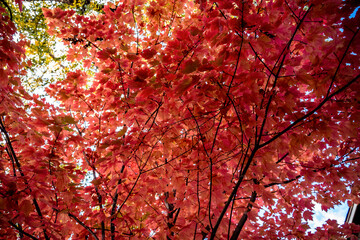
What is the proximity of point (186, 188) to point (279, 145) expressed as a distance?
113 cm

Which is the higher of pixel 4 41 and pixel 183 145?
pixel 183 145

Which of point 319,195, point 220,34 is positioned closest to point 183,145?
point 220,34

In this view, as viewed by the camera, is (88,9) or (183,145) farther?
(88,9)

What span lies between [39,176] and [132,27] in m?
2.49

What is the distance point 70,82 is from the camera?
9.27ft

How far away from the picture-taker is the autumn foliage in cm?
142

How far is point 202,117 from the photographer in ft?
6.23

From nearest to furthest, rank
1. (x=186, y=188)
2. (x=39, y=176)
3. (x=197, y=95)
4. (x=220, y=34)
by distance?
(x=220, y=34)
(x=197, y=95)
(x=39, y=176)
(x=186, y=188)

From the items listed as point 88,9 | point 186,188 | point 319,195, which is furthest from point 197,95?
point 88,9

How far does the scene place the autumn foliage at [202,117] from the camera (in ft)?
4.66

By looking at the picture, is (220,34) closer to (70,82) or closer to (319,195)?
(70,82)

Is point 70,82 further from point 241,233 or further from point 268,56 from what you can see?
point 241,233

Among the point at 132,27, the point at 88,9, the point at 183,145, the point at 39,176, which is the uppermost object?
the point at 88,9

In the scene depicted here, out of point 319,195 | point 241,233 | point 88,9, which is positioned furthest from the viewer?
point 88,9
